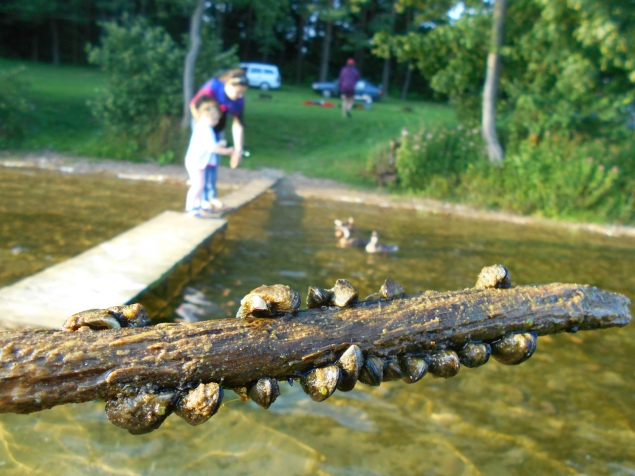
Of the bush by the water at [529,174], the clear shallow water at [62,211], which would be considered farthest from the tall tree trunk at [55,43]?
the bush by the water at [529,174]

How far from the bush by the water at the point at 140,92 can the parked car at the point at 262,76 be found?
868 inches

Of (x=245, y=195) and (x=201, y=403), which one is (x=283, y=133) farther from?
(x=201, y=403)

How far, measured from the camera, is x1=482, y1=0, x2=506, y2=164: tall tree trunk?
13.9 m

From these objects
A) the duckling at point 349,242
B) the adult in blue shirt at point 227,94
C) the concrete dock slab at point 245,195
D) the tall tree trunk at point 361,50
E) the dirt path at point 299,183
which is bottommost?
the dirt path at point 299,183

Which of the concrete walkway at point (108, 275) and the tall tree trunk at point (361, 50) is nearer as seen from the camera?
the concrete walkway at point (108, 275)

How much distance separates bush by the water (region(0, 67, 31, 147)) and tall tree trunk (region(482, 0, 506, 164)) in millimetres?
12654

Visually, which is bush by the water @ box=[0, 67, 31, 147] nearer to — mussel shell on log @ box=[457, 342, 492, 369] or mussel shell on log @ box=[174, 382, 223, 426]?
mussel shell on log @ box=[174, 382, 223, 426]

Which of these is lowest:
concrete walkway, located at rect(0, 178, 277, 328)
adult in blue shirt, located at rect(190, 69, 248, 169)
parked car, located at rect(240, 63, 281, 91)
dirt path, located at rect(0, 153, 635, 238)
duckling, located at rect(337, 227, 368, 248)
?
dirt path, located at rect(0, 153, 635, 238)

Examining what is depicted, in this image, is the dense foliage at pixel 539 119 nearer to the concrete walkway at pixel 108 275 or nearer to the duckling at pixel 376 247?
the duckling at pixel 376 247

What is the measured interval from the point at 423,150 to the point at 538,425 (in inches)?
424

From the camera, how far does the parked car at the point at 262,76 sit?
38438 millimetres

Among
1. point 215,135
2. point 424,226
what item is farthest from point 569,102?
point 215,135

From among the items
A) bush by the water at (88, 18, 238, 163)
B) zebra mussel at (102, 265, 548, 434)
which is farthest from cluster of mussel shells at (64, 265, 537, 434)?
bush by the water at (88, 18, 238, 163)

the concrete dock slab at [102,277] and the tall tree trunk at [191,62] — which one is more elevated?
the tall tree trunk at [191,62]
